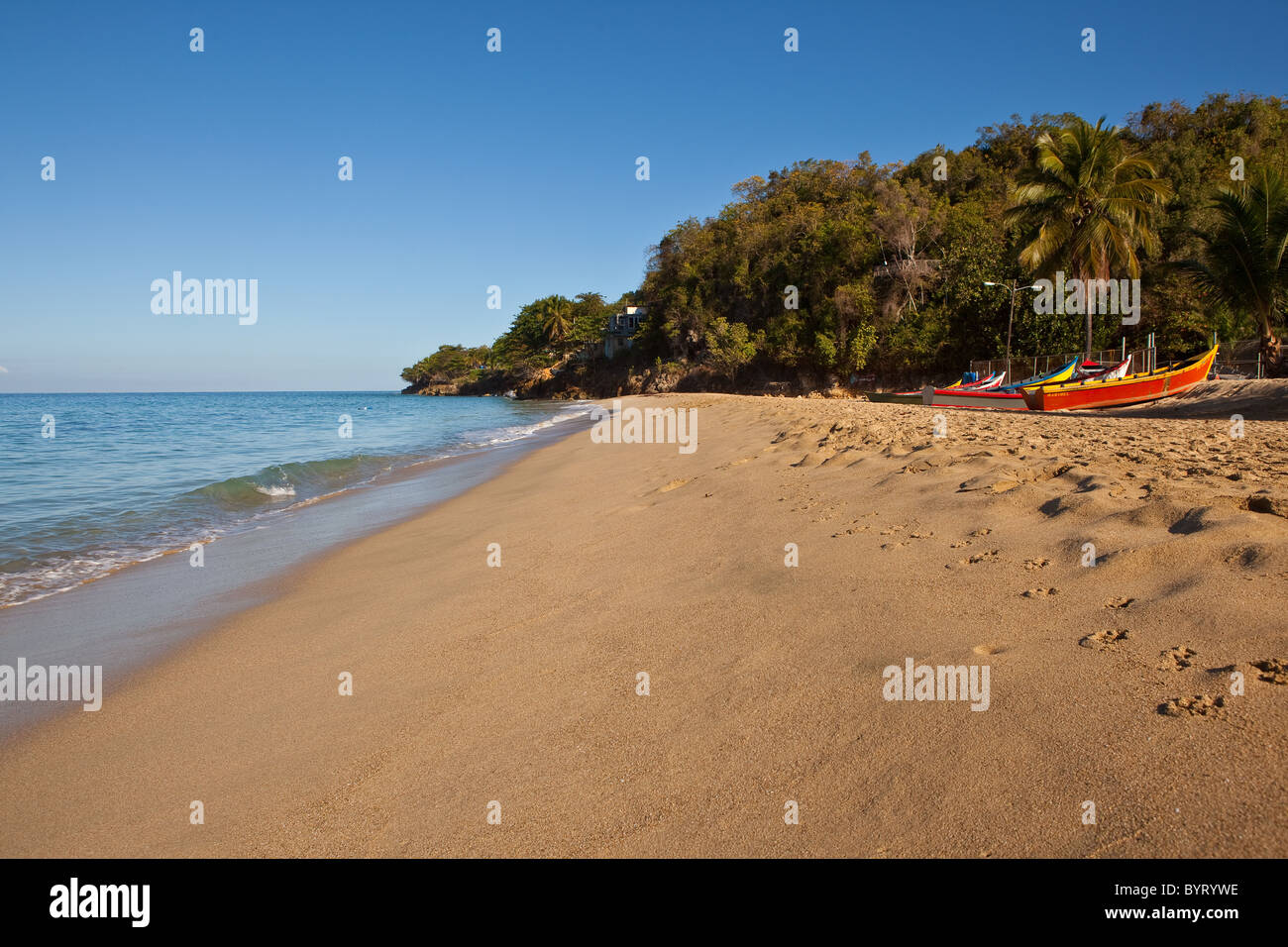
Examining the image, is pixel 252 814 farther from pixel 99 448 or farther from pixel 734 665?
pixel 99 448

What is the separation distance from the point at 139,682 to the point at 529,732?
9.80 ft

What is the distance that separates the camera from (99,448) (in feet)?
64.0

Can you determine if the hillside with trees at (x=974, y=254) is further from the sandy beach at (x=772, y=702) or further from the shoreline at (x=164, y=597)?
the shoreline at (x=164, y=597)

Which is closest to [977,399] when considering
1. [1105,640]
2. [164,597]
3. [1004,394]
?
[1004,394]

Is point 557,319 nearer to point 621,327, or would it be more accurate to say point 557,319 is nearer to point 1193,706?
point 621,327

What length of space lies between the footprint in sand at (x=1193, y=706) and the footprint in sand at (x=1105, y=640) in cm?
42

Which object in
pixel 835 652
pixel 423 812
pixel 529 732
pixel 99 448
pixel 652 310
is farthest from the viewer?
pixel 652 310

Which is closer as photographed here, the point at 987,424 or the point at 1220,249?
the point at 987,424

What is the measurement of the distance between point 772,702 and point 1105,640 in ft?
4.76

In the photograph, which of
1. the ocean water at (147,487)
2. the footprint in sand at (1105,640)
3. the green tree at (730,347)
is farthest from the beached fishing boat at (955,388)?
the footprint in sand at (1105,640)

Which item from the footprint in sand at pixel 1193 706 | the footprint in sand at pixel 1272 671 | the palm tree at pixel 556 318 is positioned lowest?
the footprint in sand at pixel 1193 706

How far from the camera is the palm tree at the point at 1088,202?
82.6 feet
